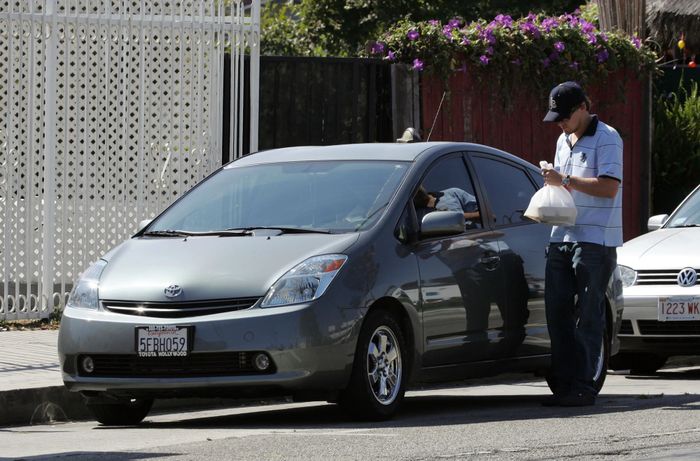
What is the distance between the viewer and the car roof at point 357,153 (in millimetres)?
9555

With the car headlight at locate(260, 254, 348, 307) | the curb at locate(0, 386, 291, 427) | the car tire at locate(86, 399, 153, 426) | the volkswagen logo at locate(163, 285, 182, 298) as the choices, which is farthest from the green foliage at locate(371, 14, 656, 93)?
the volkswagen logo at locate(163, 285, 182, 298)

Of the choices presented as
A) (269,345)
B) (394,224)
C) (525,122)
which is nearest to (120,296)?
(269,345)

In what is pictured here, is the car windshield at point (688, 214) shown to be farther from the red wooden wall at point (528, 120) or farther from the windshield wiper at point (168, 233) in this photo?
the windshield wiper at point (168, 233)

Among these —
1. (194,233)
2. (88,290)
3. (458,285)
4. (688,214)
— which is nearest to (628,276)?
(688,214)

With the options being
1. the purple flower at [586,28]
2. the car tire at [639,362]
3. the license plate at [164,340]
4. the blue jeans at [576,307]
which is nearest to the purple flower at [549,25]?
the purple flower at [586,28]

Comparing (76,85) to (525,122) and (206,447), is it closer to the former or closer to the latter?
(525,122)

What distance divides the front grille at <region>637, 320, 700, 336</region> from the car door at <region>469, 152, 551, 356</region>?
1.75 metres

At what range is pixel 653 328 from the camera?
11641mm

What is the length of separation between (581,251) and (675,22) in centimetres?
1313

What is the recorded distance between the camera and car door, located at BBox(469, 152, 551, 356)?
32.1ft

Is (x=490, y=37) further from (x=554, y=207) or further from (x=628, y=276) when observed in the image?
(x=554, y=207)

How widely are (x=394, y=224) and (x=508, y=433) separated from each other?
1.49 meters

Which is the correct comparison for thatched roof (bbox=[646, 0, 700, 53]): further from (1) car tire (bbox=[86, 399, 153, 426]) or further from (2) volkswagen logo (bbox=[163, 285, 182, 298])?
(2) volkswagen logo (bbox=[163, 285, 182, 298])

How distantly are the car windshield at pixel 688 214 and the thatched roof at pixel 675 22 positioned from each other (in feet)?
30.1
